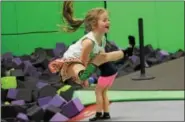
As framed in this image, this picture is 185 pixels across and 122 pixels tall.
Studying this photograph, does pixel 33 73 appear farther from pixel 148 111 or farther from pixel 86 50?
pixel 86 50

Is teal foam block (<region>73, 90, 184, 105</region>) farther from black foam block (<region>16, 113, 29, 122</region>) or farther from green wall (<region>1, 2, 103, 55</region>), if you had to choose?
green wall (<region>1, 2, 103, 55</region>)

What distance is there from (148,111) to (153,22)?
368cm

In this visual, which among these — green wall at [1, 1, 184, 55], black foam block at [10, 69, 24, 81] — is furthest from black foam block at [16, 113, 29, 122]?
green wall at [1, 1, 184, 55]

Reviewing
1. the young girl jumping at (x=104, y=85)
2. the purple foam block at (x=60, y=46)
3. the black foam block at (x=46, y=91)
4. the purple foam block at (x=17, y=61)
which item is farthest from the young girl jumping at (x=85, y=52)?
the purple foam block at (x=60, y=46)

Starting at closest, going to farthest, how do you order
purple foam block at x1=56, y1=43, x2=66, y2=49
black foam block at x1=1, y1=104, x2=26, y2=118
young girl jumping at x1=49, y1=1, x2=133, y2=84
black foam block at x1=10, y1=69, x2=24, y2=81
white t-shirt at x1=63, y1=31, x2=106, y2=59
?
young girl jumping at x1=49, y1=1, x2=133, y2=84 → white t-shirt at x1=63, y1=31, x2=106, y2=59 → black foam block at x1=1, y1=104, x2=26, y2=118 → black foam block at x1=10, y1=69, x2=24, y2=81 → purple foam block at x1=56, y1=43, x2=66, y2=49

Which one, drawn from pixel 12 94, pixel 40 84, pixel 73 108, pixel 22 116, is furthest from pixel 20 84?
pixel 73 108

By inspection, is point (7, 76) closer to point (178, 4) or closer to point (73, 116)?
point (73, 116)

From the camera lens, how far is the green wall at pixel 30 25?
705 centimetres

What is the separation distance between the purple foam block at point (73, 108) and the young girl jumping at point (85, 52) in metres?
0.92

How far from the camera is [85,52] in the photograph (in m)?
2.88

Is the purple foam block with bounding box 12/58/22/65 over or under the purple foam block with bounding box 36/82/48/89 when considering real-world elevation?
over

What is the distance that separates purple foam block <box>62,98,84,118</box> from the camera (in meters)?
3.89

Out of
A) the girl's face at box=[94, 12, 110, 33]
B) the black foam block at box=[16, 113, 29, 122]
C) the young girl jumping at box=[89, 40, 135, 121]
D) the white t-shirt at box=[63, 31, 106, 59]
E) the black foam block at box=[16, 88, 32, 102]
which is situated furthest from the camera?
the black foam block at box=[16, 88, 32, 102]

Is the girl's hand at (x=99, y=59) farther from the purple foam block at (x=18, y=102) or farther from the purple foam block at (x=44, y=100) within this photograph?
the purple foam block at (x=18, y=102)
